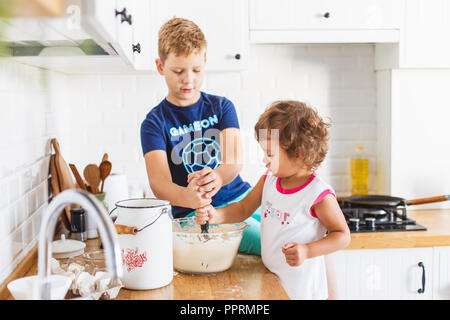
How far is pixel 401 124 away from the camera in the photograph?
2541 millimetres

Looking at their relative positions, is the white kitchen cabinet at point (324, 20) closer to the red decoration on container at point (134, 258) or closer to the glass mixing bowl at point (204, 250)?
the glass mixing bowl at point (204, 250)

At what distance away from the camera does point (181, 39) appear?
5.49 feet

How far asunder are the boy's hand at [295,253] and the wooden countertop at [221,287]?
0.07m

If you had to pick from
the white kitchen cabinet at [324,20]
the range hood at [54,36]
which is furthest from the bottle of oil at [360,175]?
the range hood at [54,36]

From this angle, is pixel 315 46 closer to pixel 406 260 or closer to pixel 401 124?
pixel 401 124

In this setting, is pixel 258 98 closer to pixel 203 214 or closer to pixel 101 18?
pixel 203 214

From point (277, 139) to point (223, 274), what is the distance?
1.30ft

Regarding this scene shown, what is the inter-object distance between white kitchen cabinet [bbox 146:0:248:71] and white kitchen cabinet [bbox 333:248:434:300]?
3.10ft

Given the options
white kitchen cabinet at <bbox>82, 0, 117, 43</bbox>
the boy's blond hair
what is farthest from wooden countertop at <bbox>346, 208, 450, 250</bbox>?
white kitchen cabinet at <bbox>82, 0, 117, 43</bbox>

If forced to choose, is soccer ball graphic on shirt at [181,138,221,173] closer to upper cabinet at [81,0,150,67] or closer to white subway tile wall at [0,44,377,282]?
upper cabinet at [81,0,150,67]

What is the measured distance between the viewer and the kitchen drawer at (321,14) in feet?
7.40

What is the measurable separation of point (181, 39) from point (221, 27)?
0.61m

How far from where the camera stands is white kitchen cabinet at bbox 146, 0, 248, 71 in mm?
2217
